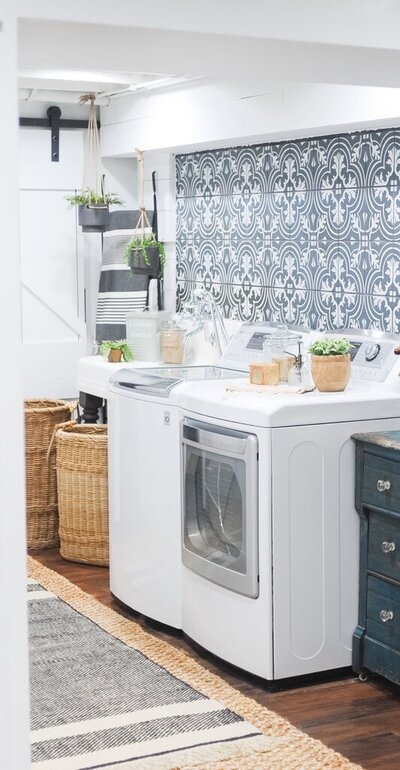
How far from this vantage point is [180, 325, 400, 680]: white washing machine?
3959mm

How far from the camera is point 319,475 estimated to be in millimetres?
4023

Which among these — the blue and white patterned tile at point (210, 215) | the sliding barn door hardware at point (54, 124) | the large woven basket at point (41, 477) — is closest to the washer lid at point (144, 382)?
the large woven basket at point (41, 477)

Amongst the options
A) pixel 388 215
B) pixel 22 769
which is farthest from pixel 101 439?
pixel 22 769

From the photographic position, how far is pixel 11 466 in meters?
2.47

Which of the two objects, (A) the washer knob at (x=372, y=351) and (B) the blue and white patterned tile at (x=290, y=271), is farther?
(B) the blue and white patterned tile at (x=290, y=271)

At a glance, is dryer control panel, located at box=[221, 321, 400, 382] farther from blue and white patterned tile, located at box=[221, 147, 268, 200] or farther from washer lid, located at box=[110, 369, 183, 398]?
blue and white patterned tile, located at box=[221, 147, 268, 200]

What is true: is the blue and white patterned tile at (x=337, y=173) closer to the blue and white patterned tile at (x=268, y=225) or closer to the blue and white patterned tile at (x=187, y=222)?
the blue and white patterned tile at (x=268, y=225)

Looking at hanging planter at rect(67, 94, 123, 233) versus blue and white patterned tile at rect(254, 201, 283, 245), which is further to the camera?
hanging planter at rect(67, 94, 123, 233)

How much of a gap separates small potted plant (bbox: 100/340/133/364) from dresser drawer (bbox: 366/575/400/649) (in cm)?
213

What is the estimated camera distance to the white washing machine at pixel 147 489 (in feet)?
14.8

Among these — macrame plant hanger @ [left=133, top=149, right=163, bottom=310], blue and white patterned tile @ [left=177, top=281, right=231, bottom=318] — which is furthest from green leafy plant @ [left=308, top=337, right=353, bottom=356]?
macrame plant hanger @ [left=133, top=149, right=163, bottom=310]

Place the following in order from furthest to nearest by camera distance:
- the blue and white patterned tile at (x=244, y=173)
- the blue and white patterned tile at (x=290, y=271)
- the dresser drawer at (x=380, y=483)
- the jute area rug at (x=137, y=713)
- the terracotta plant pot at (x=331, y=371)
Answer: the blue and white patterned tile at (x=244, y=173) → the blue and white patterned tile at (x=290, y=271) → the terracotta plant pot at (x=331, y=371) → the dresser drawer at (x=380, y=483) → the jute area rug at (x=137, y=713)

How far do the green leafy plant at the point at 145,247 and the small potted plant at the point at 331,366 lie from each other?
2.06 m

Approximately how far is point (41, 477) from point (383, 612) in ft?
7.82
